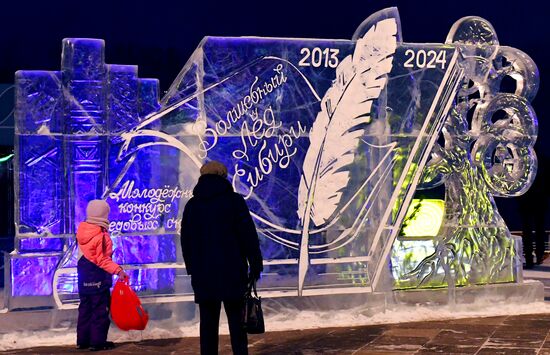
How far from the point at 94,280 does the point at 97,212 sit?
0.59 meters

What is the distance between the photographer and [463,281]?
34.0ft

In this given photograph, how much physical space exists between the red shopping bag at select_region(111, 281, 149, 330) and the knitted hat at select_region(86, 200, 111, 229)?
60 cm

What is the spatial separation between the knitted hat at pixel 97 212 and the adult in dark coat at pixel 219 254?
6.21 feet

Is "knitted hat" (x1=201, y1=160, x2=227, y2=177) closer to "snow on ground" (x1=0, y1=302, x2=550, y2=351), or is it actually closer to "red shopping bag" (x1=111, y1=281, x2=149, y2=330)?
"red shopping bag" (x1=111, y1=281, x2=149, y2=330)

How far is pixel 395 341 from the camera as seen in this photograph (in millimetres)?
8625

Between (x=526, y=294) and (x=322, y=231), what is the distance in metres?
2.52

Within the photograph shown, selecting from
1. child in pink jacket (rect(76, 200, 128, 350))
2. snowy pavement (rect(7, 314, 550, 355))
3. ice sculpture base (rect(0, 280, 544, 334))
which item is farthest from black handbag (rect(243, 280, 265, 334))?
ice sculpture base (rect(0, 280, 544, 334))

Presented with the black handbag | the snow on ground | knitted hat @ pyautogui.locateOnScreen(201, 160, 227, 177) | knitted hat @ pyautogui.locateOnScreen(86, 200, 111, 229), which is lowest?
the snow on ground

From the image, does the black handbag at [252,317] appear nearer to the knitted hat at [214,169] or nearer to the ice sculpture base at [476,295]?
the knitted hat at [214,169]

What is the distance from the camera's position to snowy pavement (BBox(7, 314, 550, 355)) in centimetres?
822

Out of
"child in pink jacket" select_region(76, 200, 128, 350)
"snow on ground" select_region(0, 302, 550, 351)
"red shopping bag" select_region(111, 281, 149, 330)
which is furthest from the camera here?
"snow on ground" select_region(0, 302, 550, 351)

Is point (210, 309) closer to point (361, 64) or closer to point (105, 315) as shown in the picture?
point (105, 315)

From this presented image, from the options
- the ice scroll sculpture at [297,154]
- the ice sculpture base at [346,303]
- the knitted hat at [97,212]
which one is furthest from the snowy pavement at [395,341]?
the knitted hat at [97,212]

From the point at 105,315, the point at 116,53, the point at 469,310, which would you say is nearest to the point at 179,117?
the point at 105,315
